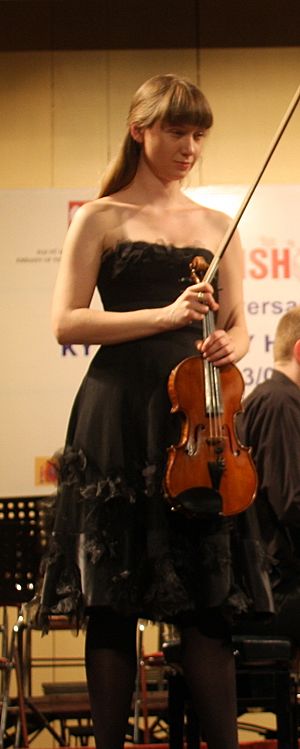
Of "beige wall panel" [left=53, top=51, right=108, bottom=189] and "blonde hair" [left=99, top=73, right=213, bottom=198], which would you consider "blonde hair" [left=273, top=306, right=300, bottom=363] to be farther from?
"beige wall panel" [left=53, top=51, right=108, bottom=189]

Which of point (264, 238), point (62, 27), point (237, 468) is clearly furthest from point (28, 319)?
point (237, 468)

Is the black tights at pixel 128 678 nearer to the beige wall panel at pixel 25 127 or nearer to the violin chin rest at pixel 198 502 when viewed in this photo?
the violin chin rest at pixel 198 502

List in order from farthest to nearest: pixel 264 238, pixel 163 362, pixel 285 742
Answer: pixel 264 238, pixel 285 742, pixel 163 362

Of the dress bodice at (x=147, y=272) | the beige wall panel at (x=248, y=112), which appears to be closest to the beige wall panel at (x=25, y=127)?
the beige wall panel at (x=248, y=112)

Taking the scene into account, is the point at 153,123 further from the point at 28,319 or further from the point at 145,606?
the point at 28,319

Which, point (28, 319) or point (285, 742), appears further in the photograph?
point (28, 319)

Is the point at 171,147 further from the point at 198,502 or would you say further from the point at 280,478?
the point at 280,478

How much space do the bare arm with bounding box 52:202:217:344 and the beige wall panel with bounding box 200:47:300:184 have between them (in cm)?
360

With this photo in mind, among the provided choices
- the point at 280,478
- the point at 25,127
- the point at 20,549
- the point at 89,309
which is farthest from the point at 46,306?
the point at 89,309

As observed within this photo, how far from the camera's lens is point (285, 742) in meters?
2.43

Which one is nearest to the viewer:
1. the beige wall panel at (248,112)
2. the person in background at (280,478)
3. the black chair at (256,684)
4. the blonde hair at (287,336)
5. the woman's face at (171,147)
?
the woman's face at (171,147)

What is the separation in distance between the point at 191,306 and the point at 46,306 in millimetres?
3430

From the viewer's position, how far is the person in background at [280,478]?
2816 mm

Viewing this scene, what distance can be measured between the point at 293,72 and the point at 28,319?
1.90m
